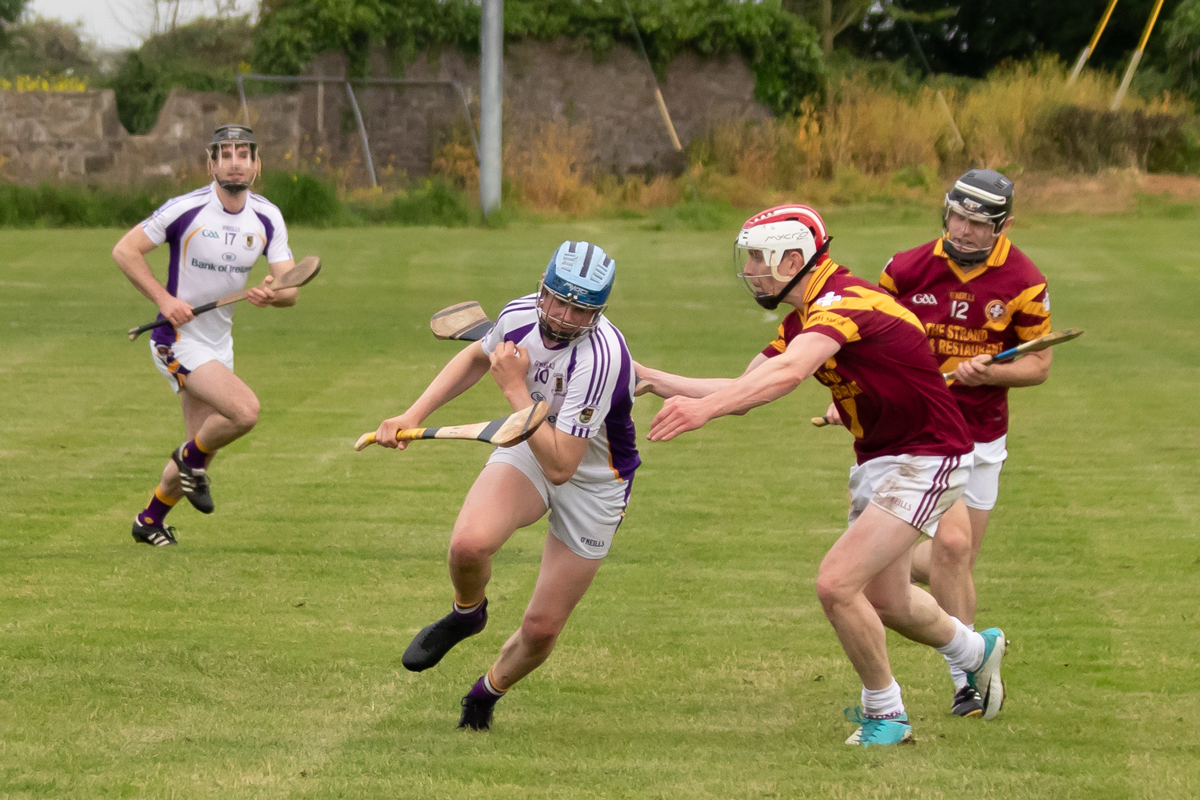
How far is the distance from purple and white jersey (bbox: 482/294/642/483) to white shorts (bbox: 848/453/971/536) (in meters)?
0.94

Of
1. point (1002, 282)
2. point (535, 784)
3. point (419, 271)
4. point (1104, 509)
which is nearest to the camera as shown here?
point (535, 784)

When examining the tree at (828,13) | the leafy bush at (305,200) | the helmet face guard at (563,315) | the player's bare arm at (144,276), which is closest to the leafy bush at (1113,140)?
the tree at (828,13)

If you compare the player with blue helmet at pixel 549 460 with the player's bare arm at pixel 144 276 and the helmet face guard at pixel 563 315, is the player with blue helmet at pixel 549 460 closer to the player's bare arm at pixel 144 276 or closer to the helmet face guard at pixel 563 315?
the helmet face guard at pixel 563 315

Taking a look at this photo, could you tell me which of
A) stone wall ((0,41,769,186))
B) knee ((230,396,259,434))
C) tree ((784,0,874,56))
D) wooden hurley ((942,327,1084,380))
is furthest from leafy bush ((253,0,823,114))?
wooden hurley ((942,327,1084,380))

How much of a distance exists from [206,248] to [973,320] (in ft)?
15.3

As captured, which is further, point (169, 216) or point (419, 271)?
point (419, 271)

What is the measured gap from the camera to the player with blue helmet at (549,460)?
16.5 ft

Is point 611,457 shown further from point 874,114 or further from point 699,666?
point 874,114

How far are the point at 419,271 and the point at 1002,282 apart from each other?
15.5 metres

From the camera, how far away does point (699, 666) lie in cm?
647

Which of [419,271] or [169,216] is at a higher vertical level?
[169,216]

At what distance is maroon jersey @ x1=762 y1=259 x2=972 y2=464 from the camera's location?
16.8 ft

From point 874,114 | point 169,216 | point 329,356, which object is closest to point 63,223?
point 329,356

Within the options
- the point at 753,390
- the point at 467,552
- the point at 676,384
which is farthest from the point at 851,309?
the point at 467,552
